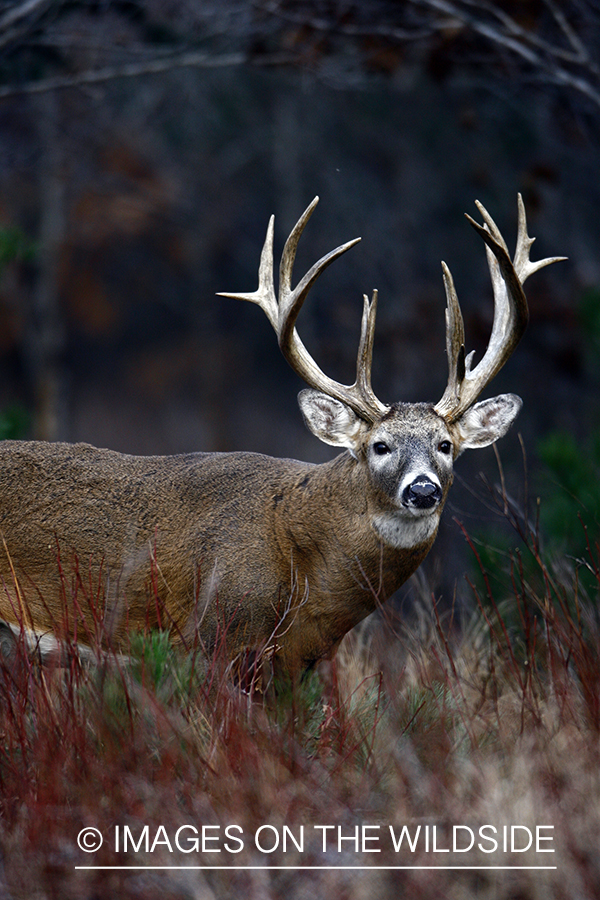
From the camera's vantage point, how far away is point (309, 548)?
497 centimetres

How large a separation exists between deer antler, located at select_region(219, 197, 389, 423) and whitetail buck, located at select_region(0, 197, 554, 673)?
10 millimetres

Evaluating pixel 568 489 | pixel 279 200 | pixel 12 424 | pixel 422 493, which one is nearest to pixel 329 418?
pixel 422 493

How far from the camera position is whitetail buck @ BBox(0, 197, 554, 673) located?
188 inches

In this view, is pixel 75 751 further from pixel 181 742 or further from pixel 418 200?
pixel 418 200

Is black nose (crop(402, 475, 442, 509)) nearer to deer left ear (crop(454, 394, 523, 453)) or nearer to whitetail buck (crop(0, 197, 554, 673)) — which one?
whitetail buck (crop(0, 197, 554, 673))

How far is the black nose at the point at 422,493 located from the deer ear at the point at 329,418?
64cm

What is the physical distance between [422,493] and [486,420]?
90 centimetres

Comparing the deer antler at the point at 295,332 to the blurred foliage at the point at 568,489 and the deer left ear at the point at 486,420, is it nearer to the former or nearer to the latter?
the deer left ear at the point at 486,420

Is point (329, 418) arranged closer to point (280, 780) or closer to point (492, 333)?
point (492, 333)

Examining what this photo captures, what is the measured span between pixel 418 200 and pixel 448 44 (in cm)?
846

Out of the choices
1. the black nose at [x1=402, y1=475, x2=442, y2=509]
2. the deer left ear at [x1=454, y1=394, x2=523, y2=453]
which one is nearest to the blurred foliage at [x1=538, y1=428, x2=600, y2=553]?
the deer left ear at [x1=454, y1=394, x2=523, y2=453]

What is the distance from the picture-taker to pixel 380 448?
4.87 meters

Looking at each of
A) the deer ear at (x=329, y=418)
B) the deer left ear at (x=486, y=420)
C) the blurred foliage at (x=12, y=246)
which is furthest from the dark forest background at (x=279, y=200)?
the deer ear at (x=329, y=418)

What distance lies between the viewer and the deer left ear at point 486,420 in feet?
16.9
